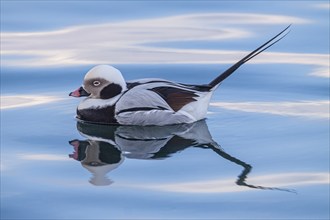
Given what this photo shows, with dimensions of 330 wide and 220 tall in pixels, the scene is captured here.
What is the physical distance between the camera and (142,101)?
10.6 metres

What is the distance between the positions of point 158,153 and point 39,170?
104 centimetres

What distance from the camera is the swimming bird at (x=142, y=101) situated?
10570mm

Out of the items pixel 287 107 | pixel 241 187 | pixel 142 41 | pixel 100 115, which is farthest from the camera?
pixel 142 41

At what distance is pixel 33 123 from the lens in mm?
10609

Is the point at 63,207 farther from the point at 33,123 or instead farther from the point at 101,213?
the point at 33,123

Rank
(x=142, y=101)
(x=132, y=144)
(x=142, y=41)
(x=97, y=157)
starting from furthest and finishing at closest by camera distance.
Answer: (x=142, y=41) < (x=142, y=101) < (x=132, y=144) < (x=97, y=157)

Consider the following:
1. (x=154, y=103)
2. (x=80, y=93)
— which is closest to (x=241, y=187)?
(x=154, y=103)

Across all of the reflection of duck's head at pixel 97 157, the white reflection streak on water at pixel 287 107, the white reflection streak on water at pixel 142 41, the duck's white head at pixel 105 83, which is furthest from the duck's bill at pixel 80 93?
the white reflection streak on water at pixel 142 41

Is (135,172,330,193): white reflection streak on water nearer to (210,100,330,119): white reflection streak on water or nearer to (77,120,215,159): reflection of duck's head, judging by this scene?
(77,120,215,159): reflection of duck's head

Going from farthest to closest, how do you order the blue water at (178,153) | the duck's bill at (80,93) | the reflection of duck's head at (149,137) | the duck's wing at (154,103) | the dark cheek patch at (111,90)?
the duck's bill at (80,93), the dark cheek patch at (111,90), the duck's wing at (154,103), the reflection of duck's head at (149,137), the blue water at (178,153)

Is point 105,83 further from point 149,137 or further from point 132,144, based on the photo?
point 132,144

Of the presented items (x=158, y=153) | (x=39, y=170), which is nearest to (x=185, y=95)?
(x=158, y=153)

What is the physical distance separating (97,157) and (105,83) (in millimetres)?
1227

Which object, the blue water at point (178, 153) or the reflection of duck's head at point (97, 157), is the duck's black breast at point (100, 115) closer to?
the blue water at point (178, 153)
